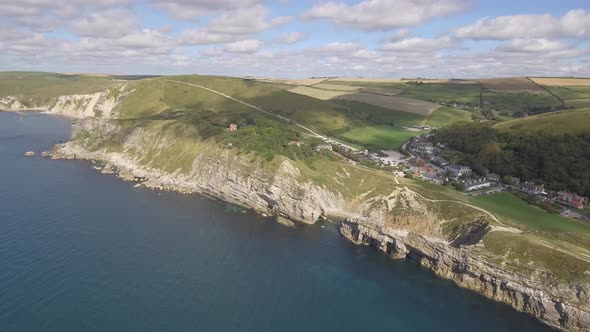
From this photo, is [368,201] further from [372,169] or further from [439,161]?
[439,161]

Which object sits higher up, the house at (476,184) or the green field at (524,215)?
the house at (476,184)

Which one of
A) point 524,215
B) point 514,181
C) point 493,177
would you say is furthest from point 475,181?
Result: point 524,215

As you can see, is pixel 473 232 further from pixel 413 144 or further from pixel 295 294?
pixel 413 144

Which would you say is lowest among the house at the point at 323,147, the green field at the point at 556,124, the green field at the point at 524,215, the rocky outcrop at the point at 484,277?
the rocky outcrop at the point at 484,277

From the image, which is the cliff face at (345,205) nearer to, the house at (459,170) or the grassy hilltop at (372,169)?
the grassy hilltop at (372,169)

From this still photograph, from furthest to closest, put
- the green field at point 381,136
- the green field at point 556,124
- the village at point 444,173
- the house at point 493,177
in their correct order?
the green field at point 381,136 < the green field at point 556,124 < the house at point 493,177 < the village at point 444,173

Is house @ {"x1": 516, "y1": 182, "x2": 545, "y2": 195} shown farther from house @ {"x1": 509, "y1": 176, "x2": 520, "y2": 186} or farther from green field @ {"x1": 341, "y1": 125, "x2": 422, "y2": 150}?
green field @ {"x1": 341, "y1": 125, "x2": 422, "y2": 150}

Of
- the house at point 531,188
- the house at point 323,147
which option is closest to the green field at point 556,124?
the house at point 531,188
